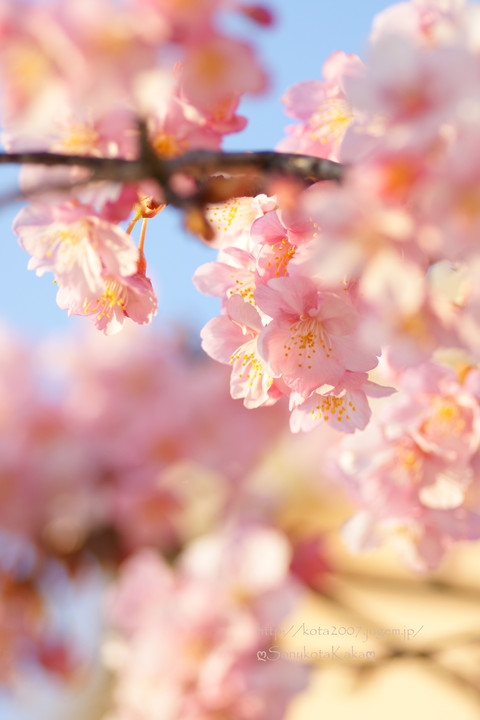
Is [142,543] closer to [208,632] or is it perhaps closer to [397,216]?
[208,632]

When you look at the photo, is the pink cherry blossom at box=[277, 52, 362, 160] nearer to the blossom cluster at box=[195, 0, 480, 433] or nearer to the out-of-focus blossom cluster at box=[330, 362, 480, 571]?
the blossom cluster at box=[195, 0, 480, 433]

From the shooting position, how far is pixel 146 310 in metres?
0.57

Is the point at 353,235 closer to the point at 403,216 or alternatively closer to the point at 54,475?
the point at 403,216

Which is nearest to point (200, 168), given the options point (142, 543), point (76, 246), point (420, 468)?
point (76, 246)

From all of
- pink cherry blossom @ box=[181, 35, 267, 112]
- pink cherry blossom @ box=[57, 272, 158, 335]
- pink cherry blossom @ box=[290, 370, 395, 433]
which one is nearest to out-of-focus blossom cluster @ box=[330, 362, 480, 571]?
pink cherry blossom @ box=[290, 370, 395, 433]

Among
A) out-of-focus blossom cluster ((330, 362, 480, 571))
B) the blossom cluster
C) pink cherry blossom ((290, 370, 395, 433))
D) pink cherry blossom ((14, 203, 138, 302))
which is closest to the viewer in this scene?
the blossom cluster

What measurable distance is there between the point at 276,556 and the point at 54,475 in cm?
48

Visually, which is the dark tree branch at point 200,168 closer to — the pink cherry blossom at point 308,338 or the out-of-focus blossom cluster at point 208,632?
the pink cherry blossom at point 308,338

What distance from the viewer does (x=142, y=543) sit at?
1465mm

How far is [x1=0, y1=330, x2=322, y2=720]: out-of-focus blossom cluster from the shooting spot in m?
1.19

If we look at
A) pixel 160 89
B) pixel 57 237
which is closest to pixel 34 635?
pixel 57 237

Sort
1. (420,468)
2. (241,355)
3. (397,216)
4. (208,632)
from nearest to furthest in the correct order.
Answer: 1. (397,216)
2. (241,355)
3. (420,468)
4. (208,632)

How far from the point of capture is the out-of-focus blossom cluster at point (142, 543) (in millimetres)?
1191

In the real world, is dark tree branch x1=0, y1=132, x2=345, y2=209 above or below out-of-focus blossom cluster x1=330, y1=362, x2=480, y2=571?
above
